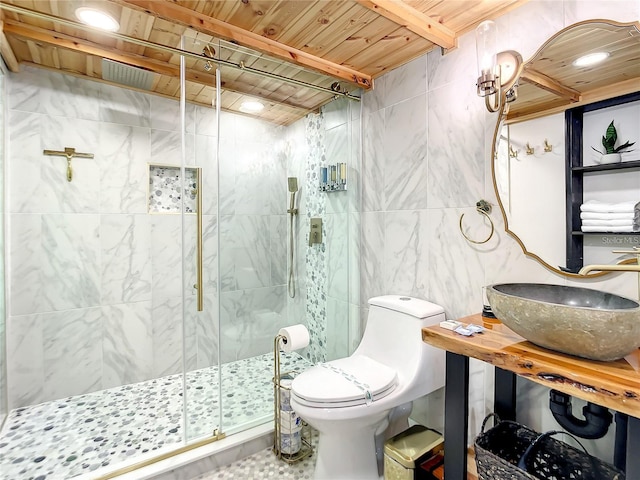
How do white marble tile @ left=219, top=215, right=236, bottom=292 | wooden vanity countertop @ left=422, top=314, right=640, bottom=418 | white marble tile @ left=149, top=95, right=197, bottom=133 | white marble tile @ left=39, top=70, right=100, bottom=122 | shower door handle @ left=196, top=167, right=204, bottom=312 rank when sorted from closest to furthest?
wooden vanity countertop @ left=422, top=314, right=640, bottom=418
white marble tile @ left=219, top=215, right=236, bottom=292
shower door handle @ left=196, top=167, right=204, bottom=312
white marble tile @ left=39, top=70, right=100, bottom=122
white marble tile @ left=149, top=95, right=197, bottom=133

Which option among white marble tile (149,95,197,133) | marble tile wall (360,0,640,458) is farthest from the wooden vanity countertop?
white marble tile (149,95,197,133)

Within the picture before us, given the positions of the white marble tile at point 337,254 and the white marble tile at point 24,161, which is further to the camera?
the white marble tile at point 337,254

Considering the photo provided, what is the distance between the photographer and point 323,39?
1.73 metres

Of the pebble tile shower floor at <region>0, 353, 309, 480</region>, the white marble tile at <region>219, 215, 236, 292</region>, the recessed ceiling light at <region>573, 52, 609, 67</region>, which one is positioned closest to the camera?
the recessed ceiling light at <region>573, 52, 609, 67</region>

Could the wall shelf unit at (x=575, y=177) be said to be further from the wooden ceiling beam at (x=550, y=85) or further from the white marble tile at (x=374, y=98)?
the white marble tile at (x=374, y=98)

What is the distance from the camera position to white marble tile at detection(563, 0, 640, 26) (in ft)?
3.69

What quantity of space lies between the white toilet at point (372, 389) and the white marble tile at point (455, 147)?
610 millimetres

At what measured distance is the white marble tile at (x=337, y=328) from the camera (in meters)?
2.34

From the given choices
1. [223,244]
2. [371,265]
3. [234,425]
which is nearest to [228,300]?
[223,244]

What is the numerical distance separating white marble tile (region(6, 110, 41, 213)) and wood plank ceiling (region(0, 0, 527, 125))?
0.33 metres

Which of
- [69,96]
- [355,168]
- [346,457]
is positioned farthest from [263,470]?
[69,96]

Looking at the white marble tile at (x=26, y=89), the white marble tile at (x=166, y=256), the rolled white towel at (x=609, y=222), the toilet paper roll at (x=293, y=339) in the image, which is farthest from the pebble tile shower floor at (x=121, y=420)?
the white marble tile at (x=26, y=89)

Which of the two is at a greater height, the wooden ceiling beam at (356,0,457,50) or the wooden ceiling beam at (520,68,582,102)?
the wooden ceiling beam at (356,0,457,50)

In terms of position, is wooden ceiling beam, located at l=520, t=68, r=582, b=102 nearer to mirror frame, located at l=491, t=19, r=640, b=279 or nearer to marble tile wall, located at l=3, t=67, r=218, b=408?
mirror frame, located at l=491, t=19, r=640, b=279
